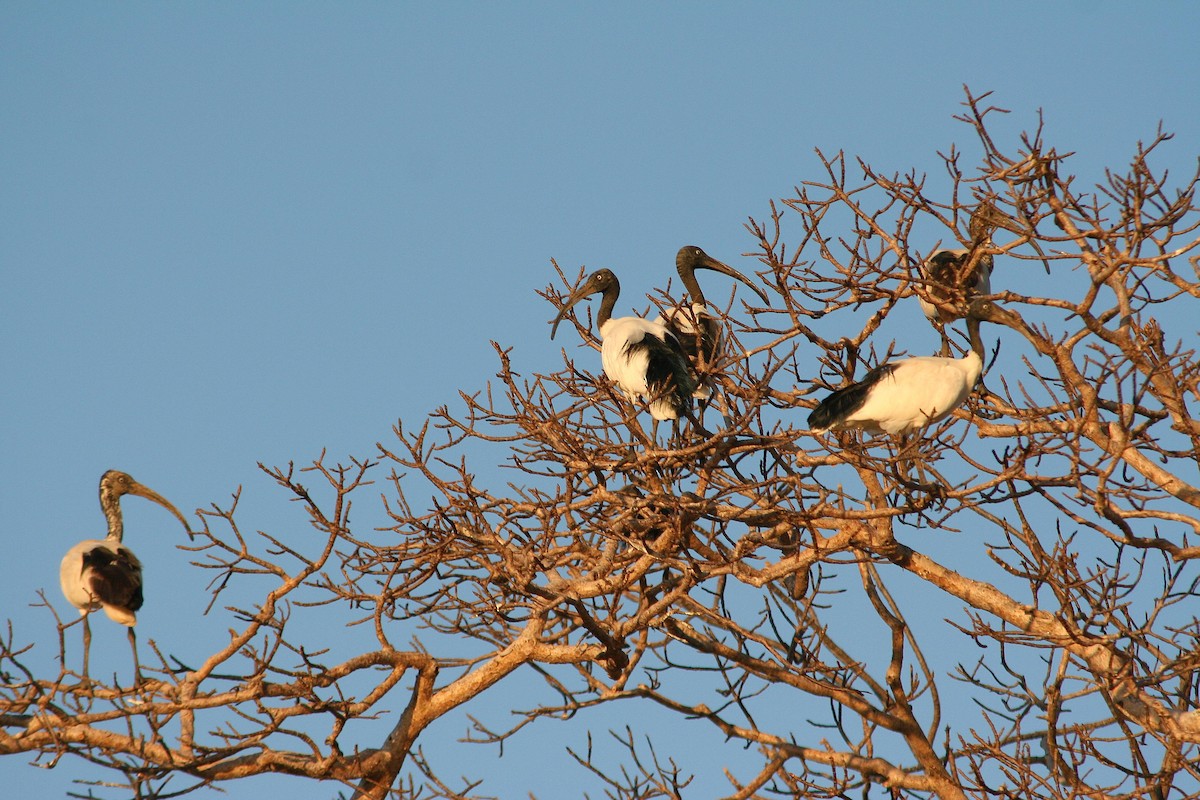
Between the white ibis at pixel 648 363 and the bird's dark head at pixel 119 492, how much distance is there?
4.03 metres

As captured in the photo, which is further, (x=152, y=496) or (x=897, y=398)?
(x=152, y=496)

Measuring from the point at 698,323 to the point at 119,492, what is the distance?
5451 mm

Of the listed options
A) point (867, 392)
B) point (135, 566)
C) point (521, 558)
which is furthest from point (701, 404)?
point (135, 566)

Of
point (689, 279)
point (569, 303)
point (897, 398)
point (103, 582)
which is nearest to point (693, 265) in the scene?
point (689, 279)

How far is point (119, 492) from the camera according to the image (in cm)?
1074

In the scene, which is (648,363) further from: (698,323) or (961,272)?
(961,272)

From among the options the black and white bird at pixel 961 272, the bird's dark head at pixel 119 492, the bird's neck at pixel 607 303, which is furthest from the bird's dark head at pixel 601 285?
the bird's dark head at pixel 119 492

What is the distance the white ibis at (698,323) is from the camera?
22.8 feet

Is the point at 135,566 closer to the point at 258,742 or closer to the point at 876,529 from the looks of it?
the point at 258,742

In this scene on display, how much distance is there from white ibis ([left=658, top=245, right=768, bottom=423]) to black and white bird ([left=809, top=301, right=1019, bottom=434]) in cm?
60

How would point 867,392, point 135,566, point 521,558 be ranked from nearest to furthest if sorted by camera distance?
point 521,558 < point 867,392 < point 135,566

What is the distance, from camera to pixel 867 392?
7.13 m

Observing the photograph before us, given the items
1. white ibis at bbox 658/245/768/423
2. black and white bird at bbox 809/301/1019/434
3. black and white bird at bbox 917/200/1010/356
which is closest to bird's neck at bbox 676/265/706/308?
white ibis at bbox 658/245/768/423

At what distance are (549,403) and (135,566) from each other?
4310 millimetres
